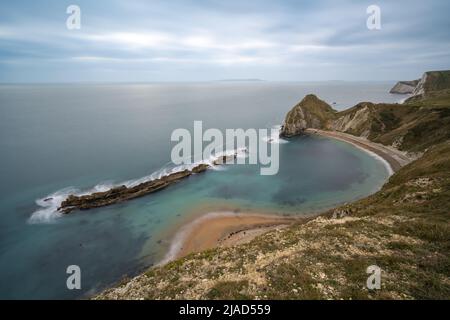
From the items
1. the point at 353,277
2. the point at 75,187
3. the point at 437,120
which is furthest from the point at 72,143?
the point at 437,120

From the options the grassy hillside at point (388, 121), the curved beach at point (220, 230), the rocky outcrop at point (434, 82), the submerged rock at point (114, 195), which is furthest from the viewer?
the rocky outcrop at point (434, 82)

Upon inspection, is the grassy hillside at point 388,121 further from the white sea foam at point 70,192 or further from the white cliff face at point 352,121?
the white sea foam at point 70,192

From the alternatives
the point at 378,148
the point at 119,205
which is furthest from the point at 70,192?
the point at 378,148

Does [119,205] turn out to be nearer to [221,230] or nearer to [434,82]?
[221,230]

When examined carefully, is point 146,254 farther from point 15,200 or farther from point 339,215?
point 15,200

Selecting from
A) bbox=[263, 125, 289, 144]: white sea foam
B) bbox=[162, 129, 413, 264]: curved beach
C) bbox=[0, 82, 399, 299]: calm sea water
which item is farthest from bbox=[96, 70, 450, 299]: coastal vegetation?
bbox=[263, 125, 289, 144]: white sea foam

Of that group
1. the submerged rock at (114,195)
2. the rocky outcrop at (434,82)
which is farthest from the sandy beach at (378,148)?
the rocky outcrop at (434,82)

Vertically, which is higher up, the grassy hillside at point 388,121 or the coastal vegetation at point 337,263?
the grassy hillside at point 388,121
